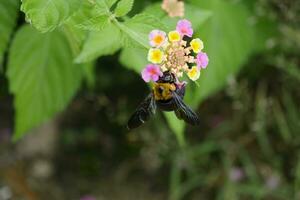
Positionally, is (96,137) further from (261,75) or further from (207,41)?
(207,41)

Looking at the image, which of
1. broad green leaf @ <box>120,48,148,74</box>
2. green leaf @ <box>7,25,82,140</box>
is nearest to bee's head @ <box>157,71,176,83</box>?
broad green leaf @ <box>120,48,148,74</box>

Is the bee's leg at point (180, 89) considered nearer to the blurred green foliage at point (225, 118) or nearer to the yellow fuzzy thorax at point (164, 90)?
the yellow fuzzy thorax at point (164, 90)

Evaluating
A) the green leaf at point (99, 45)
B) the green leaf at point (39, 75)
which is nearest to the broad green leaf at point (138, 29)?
the green leaf at point (99, 45)

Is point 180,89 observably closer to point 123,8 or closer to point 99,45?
point 123,8

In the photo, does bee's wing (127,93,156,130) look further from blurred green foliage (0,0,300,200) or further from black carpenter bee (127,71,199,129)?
blurred green foliage (0,0,300,200)

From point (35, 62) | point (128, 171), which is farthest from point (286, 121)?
point (35, 62)
